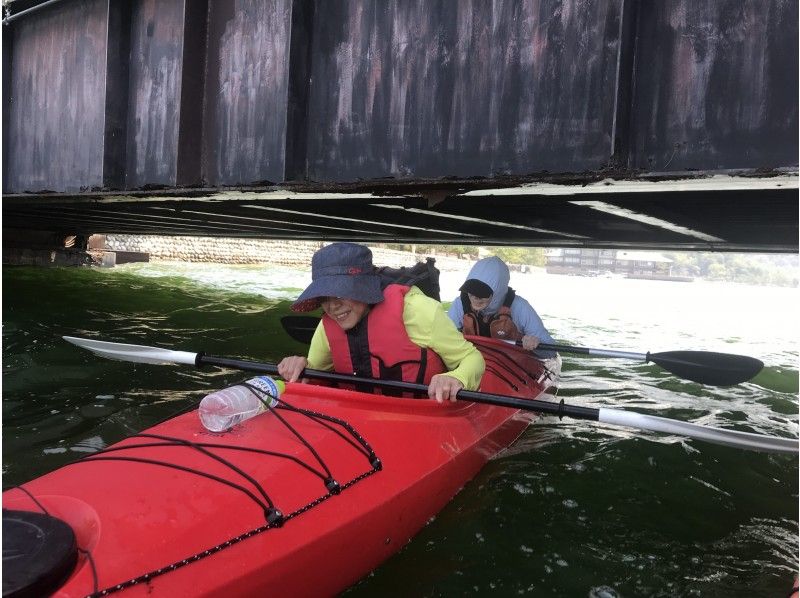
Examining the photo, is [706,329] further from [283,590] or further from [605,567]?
[283,590]

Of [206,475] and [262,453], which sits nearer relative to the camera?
[206,475]

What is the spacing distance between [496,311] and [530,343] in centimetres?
70

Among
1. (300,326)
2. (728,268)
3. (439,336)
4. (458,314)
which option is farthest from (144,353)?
(728,268)

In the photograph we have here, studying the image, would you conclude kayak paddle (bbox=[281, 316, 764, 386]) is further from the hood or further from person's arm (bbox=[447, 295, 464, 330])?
person's arm (bbox=[447, 295, 464, 330])

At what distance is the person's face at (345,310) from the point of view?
3.46 meters

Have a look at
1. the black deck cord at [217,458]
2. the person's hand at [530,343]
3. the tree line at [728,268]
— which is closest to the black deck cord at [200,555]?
the black deck cord at [217,458]

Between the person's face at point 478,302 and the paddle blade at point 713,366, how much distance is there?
5.78ft

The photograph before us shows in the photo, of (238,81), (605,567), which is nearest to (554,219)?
(238,81)

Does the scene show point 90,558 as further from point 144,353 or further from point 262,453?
point 144,353

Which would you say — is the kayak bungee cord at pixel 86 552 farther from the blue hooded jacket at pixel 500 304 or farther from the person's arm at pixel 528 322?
the person's arm at pixel 528 322

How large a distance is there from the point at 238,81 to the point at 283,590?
379 centimetres

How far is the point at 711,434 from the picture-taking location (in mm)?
3201

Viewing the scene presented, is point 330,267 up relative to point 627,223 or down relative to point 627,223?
down

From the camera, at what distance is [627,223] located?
248 inches
